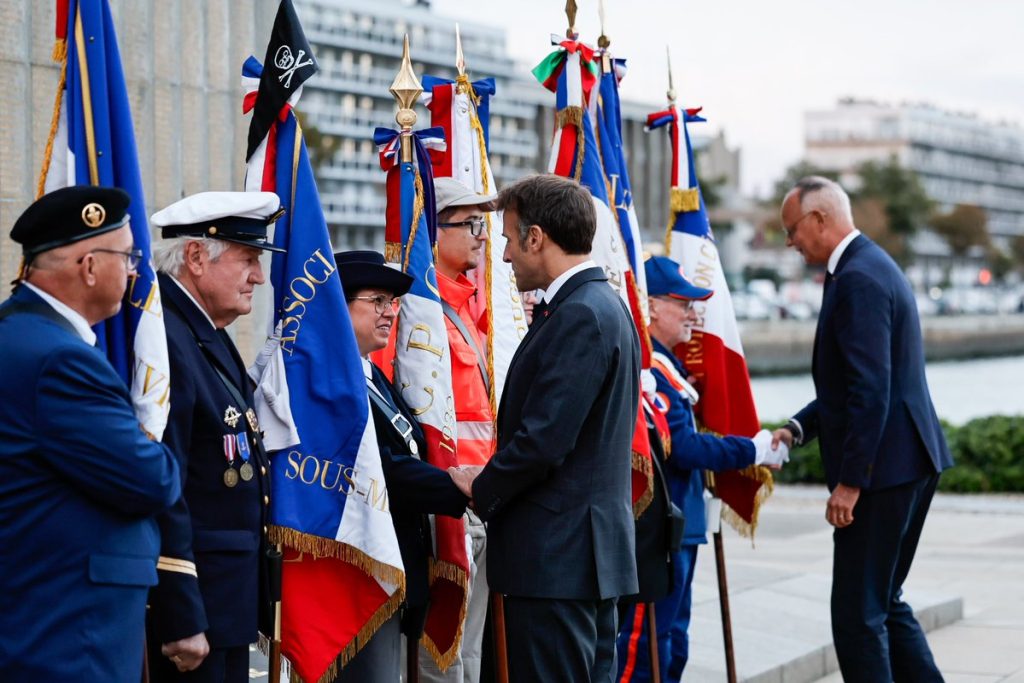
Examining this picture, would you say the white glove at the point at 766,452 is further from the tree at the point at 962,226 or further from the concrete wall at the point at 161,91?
the tree at the point at 962,226

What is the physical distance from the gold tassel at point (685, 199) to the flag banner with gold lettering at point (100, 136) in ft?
12.6

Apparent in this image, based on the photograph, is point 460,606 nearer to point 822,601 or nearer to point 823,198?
point 823,198

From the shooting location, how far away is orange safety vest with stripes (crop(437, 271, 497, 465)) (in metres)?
5.05

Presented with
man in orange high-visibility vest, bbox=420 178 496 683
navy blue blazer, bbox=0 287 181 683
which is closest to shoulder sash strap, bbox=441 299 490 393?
man in orange high-visibility vest, bbox=420 178 496 683

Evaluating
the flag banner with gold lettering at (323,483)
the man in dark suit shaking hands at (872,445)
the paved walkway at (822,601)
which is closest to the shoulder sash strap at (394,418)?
the flag banner with gold lettering at (323,483)

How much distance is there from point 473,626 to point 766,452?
159 centimetres

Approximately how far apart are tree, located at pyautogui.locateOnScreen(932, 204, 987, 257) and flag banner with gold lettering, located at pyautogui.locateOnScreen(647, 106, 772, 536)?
308 feet

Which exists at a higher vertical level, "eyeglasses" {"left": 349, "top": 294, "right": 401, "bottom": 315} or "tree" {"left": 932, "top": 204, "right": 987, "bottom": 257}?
"tree" {"left": 932, "top": 204, "right": 987, "bottom": 257}

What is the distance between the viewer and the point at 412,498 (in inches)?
172

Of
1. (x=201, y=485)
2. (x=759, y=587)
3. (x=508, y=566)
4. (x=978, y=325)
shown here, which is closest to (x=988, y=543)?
(x=759, y=587)

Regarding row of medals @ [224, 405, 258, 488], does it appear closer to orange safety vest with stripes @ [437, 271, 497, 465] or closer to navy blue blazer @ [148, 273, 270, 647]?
navy blue blazer @ [148, 273, 270, 647]

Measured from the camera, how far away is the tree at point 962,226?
318 feet

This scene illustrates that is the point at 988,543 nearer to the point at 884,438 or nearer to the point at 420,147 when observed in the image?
the point at 884,438

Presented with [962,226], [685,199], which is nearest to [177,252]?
[685,199]
